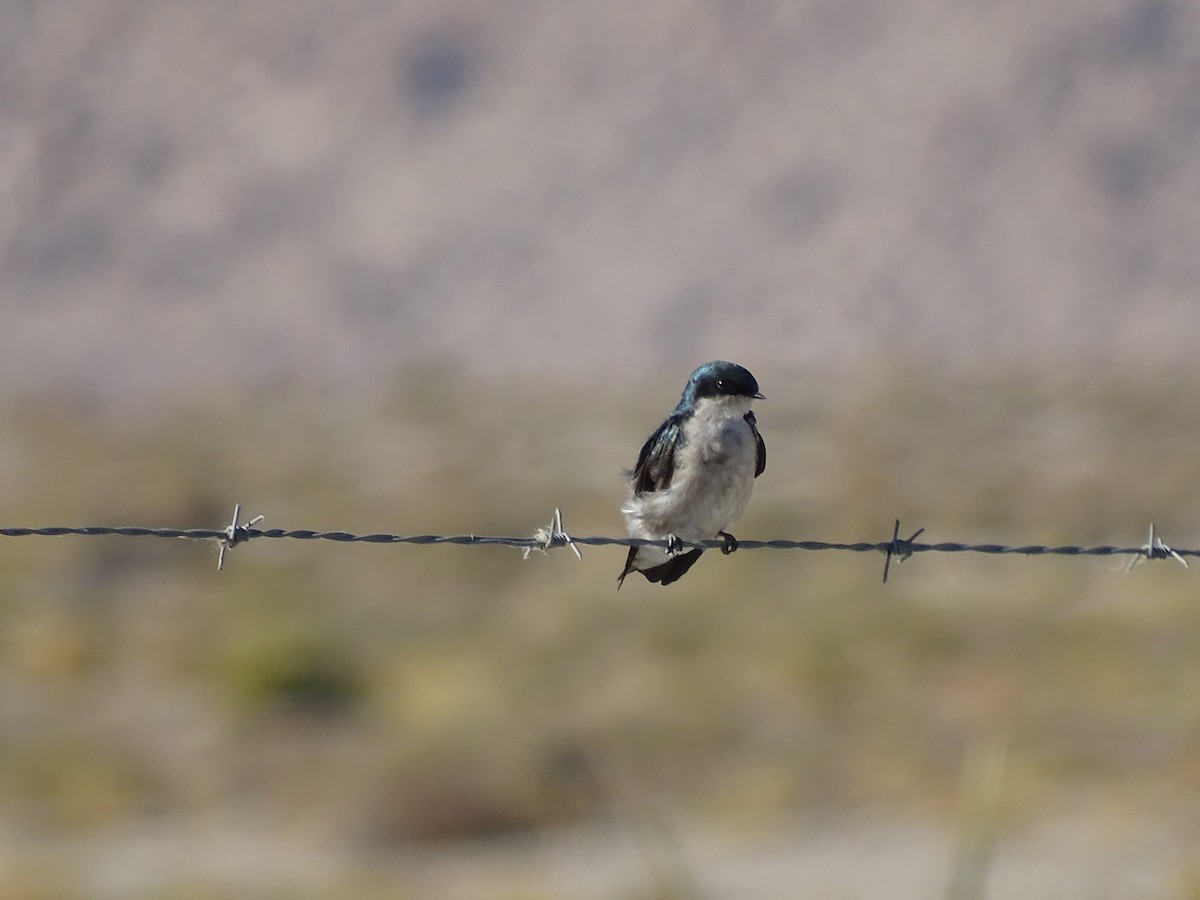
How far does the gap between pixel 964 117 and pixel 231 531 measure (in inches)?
2514

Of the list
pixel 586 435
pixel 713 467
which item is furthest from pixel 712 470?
pixel 586 435

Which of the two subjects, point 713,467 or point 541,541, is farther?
point 713,467

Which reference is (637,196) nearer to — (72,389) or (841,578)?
(72,389)

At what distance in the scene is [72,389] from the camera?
232 ft

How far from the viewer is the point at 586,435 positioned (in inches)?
2031

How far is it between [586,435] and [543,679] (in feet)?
97.8

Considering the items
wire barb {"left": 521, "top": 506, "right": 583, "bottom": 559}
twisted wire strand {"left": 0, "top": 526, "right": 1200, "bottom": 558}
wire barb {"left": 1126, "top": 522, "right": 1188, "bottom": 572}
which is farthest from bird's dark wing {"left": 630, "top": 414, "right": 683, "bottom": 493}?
wire barb {"left": 1126, "top": 522, "right": 1188, "bottom": 572}

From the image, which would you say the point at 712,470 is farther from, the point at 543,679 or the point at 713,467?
the point at 543,679

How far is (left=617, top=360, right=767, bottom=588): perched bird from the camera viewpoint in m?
6.73

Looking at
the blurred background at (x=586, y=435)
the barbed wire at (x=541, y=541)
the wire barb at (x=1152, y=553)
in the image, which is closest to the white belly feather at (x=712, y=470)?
the barbed wire at (x=541, y=541)

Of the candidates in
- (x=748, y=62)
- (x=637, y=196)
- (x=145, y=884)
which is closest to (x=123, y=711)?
(x=145, y=884)

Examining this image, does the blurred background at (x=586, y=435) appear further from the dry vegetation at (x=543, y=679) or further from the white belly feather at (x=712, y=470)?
the white belly feather at (x=712, y=470)

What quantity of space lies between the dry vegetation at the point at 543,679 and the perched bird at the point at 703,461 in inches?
41.9

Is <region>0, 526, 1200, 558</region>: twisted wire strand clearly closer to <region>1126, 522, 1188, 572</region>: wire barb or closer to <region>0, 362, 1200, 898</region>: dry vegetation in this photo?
<region>1126, 522, 1188, 572</region>: wire barb
